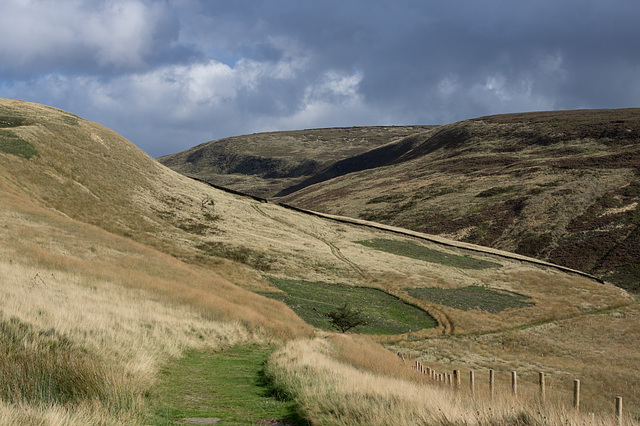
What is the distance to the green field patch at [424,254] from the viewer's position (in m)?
75.1

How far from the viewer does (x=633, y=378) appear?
2928 cm

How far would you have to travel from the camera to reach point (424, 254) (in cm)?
7850

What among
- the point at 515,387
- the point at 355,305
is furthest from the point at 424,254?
the point at 515,387

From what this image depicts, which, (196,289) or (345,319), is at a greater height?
(196,289)

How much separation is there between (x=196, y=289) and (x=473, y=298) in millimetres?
38443

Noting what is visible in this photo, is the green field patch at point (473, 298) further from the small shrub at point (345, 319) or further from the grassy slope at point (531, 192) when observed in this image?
the grassy slope at point (531, 192)

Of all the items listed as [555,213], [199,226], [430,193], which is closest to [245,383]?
[199,226]

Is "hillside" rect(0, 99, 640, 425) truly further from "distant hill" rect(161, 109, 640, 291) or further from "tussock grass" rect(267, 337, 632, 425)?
"distant hill" rect(161, 109, 640, 291)

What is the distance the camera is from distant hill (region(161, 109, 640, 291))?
9075 cm

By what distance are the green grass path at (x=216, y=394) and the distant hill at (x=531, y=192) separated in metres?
75.6

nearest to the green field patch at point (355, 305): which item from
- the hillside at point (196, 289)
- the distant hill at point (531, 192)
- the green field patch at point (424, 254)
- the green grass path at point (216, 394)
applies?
the hillside at point (196, 289)

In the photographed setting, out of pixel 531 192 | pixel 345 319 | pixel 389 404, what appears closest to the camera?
pixel 389 404

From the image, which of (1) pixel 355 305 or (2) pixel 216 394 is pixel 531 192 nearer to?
(1) pixel 355 305

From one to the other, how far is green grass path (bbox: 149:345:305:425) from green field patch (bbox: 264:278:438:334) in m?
23.3
